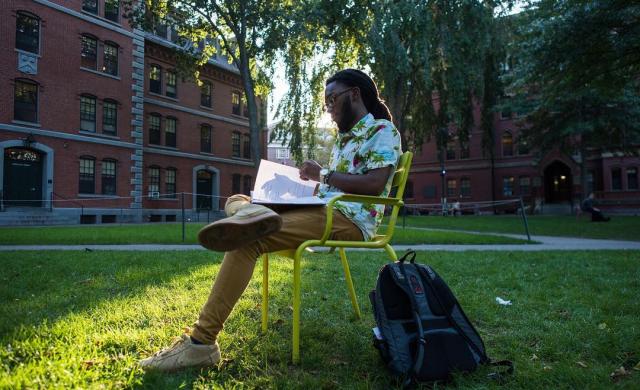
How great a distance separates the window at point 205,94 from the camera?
1184 inches

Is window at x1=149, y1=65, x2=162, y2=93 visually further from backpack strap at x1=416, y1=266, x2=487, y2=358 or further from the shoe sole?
backpack strap at x1=416, y1=266, x2=487, y2=358

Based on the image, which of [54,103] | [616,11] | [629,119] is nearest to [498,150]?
[629,119]

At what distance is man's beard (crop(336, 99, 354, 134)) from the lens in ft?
9.60

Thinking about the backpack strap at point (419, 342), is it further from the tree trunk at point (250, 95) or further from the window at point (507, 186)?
the window at point (507, 186)

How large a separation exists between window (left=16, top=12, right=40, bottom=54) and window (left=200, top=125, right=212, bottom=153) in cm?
1118

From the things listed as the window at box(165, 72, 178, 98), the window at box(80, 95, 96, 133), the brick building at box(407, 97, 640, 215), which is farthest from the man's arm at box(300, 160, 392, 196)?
the brick building at box(407, 97, 640, 215)

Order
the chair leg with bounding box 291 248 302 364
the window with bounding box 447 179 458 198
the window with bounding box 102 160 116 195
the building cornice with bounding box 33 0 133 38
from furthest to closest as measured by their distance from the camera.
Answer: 1. the window with bounding box 447 179 458 198
2. the window with bounding box 102 160 116 195
3. the building cornice with bounding box 33 0 133 38
4. the chair leg with bounding box 291 248 302 364

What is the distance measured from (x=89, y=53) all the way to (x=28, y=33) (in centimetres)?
287

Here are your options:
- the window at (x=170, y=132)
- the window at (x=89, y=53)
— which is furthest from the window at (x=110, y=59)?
the window at (x=170, y=132)

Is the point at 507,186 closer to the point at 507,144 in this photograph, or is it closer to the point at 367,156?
the point at 507,144

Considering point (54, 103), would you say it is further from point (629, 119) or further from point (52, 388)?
point (629, 119)

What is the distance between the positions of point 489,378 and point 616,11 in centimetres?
1355

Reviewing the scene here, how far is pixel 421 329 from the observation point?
2197mm

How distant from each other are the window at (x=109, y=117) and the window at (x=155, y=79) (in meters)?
3.39
